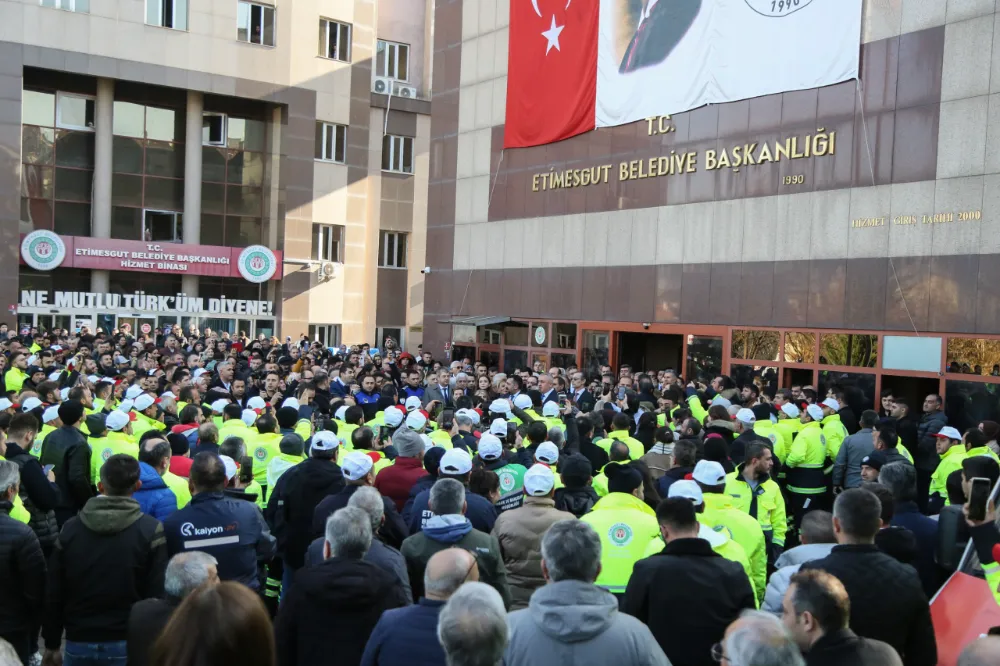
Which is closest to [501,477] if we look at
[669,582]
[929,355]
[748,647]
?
[669,582]

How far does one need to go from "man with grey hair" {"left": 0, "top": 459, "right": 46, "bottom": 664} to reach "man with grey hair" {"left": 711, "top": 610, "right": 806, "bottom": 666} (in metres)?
3.96

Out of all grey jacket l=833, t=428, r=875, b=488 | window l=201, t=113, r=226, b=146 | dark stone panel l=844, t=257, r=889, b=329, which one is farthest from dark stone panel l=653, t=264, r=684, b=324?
window l=201, t=113, r=226, b=146

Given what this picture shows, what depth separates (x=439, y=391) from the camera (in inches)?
672

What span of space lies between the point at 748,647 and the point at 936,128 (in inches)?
636

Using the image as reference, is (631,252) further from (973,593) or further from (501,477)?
(973,593)

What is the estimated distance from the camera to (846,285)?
18.0 metres

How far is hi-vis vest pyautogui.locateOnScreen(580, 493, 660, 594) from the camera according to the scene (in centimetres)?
550

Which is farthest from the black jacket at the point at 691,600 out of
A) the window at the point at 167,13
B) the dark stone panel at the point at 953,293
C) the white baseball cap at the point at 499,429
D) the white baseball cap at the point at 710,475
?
the window at the point at 167,13

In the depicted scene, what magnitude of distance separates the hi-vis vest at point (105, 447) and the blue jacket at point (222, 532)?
2721mm

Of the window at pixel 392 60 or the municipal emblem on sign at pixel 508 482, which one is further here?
the window at pixel 392 60

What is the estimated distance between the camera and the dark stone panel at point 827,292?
59.3 ft

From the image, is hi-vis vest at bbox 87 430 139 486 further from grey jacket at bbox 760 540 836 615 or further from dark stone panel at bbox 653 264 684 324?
dark stone panel at bbox 653 264 684 324

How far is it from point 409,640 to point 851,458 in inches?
334

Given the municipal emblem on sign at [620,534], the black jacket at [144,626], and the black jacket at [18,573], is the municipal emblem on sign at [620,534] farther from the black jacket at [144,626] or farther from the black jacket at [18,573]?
the black jacket at [18,573]
